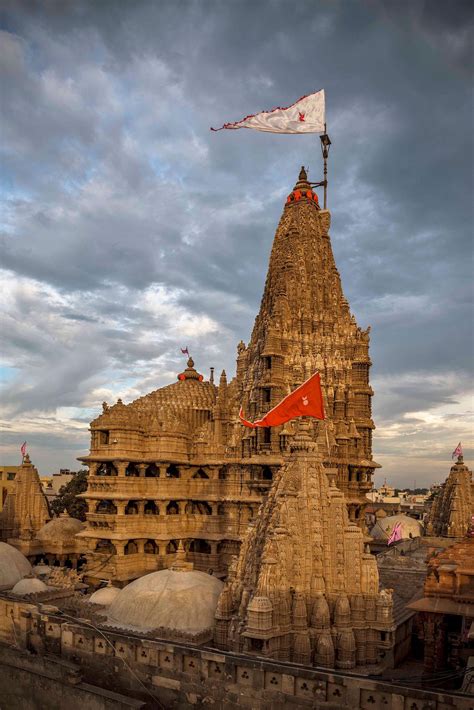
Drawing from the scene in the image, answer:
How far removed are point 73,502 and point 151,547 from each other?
26158 mm

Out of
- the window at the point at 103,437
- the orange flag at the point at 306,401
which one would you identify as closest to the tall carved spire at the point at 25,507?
the window at the point at 103,437

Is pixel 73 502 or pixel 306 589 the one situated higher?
pixel 73 502

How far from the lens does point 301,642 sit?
747 inches

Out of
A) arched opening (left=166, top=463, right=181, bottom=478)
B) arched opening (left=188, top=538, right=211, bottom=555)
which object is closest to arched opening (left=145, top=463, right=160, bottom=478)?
arched opening (left=166, top=463, right=181, bottom=478)

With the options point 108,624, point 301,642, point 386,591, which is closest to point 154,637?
point 108,624

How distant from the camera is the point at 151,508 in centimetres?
3875

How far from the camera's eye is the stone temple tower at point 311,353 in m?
37.2

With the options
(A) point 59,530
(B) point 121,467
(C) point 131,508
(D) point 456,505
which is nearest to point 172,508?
(C) point 131,508

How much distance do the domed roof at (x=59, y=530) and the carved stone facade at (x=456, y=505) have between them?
2744cm

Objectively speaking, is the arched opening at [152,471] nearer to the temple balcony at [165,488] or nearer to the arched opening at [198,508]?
the temple balcony at [165,488]

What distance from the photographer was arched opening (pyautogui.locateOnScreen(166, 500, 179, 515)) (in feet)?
126

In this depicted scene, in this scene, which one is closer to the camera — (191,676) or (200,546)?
(191,676)

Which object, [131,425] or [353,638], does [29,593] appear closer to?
[131,425]

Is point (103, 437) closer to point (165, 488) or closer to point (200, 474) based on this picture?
point (165, 488)
